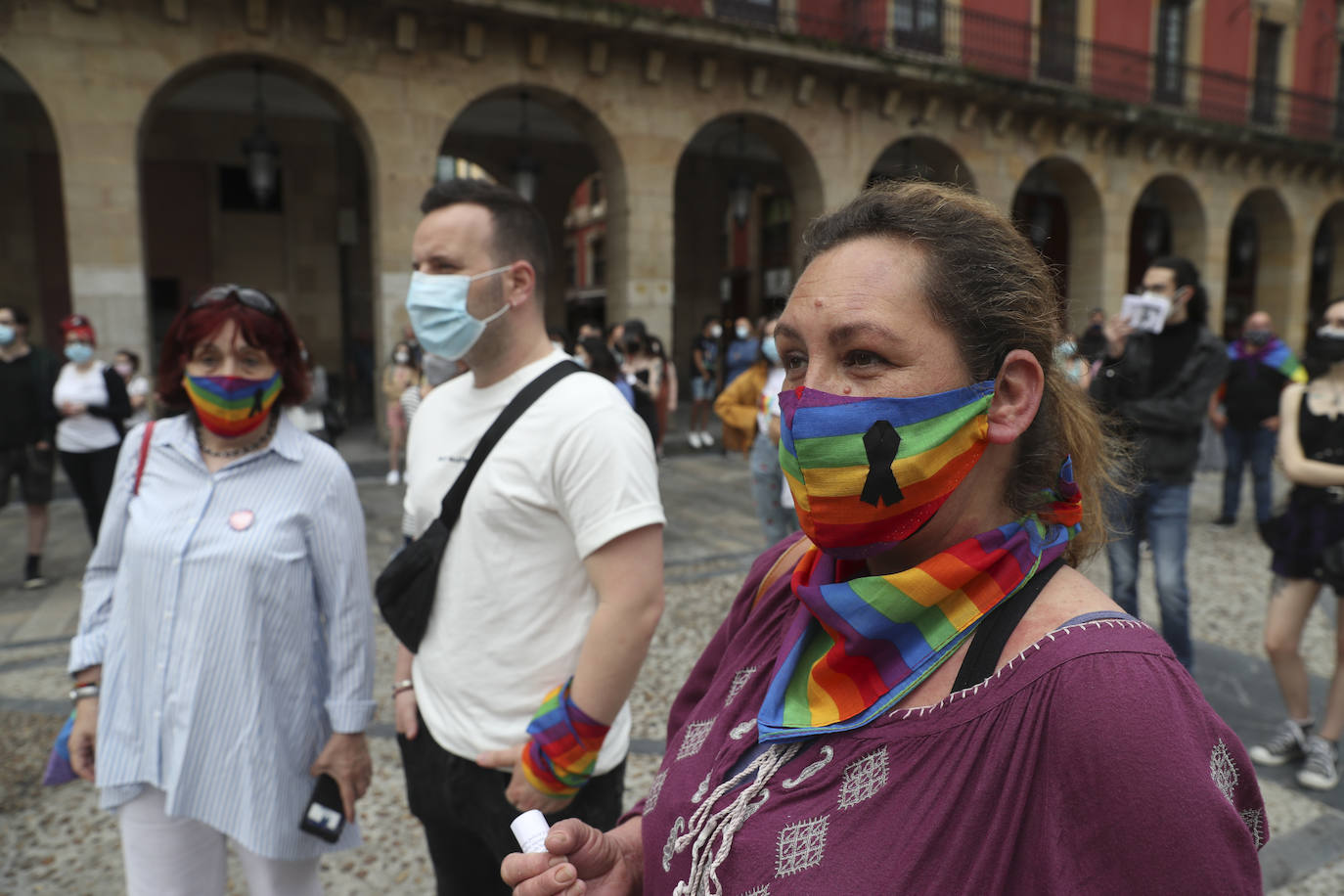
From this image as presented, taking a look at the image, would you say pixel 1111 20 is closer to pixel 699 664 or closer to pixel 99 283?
pixel 99 283

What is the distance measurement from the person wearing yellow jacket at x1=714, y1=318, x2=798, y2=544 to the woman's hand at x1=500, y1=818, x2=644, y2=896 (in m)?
3.86

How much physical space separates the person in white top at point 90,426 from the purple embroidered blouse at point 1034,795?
22.7 feet

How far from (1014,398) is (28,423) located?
7.43 meters

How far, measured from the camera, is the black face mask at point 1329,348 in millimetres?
3967

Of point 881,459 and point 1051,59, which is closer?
point 881,459

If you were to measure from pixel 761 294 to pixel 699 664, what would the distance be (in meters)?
24.2

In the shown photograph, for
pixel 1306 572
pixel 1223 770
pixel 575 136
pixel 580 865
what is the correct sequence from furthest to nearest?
pixel 575 136
pixel 1306 572
pixel 580 865
pixel 1223 770

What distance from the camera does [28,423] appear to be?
6.53 m

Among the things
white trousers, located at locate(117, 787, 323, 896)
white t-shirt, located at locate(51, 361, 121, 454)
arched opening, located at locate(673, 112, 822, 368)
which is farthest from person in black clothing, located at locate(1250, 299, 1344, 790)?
arched opening, located at locate(673, 112, 822, 368)

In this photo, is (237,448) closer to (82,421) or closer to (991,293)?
(991,293)

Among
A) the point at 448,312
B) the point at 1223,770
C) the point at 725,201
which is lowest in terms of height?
the point at 1223,770

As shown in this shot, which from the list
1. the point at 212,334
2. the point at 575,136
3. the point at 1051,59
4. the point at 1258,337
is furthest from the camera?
the point at 575,136

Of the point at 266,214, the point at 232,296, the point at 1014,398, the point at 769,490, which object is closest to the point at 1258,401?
the point at 769,490

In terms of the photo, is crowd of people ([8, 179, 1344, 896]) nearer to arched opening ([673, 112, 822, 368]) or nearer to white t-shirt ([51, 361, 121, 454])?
white t-shirt ([51, 361, 121, 454])
